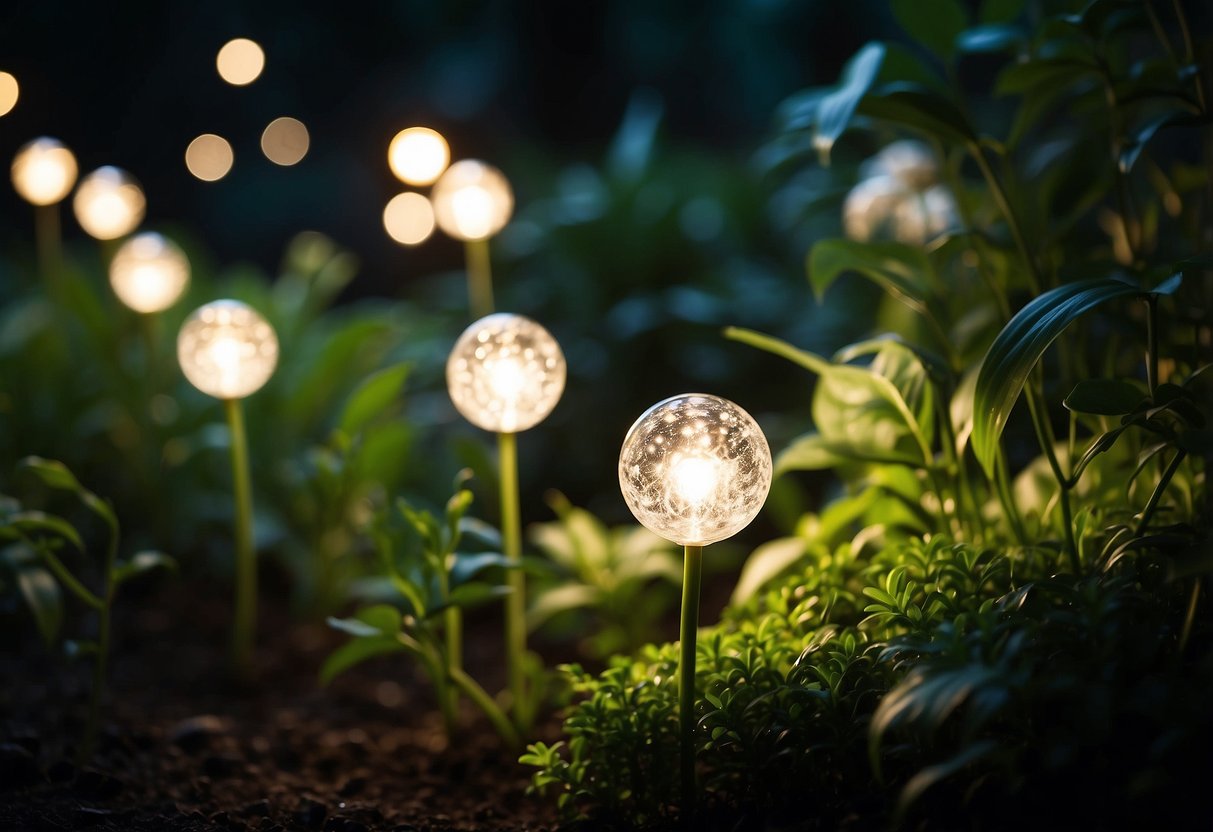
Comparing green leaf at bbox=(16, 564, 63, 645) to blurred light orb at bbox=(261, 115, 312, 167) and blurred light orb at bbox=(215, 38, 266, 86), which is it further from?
blurred light orb at bbox=(261, 115, 312, 167)

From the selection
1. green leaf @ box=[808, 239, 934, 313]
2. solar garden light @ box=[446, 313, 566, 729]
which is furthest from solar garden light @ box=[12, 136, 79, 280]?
green leaf @ box=[808, 239, 934, 313]

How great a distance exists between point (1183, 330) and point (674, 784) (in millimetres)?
1083

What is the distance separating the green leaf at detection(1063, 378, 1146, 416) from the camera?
1184mm

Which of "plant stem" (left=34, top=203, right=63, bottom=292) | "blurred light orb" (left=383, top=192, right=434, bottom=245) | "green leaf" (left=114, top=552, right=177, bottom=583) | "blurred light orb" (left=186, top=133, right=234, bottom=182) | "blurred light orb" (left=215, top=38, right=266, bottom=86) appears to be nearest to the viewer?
"green leaf" (left=114, top=552, right=177, bottom=583)

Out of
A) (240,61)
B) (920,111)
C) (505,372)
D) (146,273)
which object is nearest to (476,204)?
(146,273)

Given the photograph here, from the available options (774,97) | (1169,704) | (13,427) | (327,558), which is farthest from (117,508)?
(774,97)

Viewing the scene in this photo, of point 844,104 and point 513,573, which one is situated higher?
point 844,104

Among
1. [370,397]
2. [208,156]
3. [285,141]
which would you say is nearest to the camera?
[370,397]

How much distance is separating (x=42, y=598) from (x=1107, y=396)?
1.53m

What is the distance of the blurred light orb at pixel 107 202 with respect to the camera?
2354 mm

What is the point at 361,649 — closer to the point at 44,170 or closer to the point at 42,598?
the point at 42,598

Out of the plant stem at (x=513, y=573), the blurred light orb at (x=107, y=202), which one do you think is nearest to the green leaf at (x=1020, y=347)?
the plant stem at (x=513, y=573)

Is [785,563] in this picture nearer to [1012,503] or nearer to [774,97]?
[1012,503]

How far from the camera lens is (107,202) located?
2.37 meters
